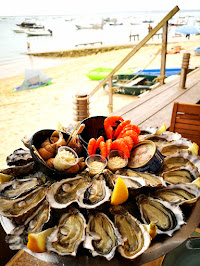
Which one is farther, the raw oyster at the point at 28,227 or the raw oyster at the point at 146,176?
the raw oyster at the point at 146,176

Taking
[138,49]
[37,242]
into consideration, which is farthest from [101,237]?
[138,49]

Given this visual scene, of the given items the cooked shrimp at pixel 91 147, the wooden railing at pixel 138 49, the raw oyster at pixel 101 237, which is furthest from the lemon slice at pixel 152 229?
the wooden railing at pixel 138 49

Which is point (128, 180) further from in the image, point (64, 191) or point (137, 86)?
point (137, 86)

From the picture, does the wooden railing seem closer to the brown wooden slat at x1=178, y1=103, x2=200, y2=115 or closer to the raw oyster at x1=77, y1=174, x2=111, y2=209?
the brown wooden slat at x1=178, y1=103, x2=200, y2=115

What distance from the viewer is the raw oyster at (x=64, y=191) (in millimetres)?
1061

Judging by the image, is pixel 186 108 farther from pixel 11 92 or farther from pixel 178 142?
pixel 11 92

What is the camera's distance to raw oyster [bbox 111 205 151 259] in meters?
0.90

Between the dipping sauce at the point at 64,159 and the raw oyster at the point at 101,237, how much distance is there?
31 cm

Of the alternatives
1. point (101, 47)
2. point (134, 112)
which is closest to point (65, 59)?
point (101, 47)

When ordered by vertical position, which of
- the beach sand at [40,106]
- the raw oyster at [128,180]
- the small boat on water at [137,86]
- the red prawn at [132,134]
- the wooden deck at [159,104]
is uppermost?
the red prawn at [132,134]

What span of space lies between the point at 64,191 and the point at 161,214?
0.51m

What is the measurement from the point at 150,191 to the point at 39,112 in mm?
6225

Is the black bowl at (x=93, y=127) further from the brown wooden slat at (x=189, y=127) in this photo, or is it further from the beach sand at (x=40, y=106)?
the beach sand at (x=40, y=106)

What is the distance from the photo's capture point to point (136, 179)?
3.93ft
